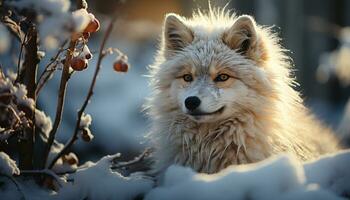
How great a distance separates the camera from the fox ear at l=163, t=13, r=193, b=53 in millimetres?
4691

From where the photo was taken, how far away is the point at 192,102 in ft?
13.5

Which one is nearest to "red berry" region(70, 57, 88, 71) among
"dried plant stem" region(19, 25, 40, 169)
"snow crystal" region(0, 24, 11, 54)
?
"dried plant stem" region(19, 25, 40, 169)

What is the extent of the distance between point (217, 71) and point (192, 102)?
0.41m

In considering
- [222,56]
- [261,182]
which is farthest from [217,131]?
[261,182]

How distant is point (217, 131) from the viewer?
4.34m

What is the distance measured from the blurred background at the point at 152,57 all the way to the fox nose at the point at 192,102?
806 centimetres

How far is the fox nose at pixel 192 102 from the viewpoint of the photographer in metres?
4.11

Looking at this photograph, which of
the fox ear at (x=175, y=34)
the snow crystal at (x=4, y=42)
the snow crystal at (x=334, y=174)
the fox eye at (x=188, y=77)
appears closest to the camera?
the snow crystal at (x=334, y=174)

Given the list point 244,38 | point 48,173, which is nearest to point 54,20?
point 48,173

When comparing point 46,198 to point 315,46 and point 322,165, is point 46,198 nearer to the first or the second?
point 322,165

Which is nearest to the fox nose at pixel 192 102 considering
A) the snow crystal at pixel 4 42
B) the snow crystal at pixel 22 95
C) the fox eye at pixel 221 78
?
the fox eye at pixel 221 78

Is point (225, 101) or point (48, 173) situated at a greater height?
point (225, 101)

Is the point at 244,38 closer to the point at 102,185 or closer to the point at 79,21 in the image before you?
the point at 102,185

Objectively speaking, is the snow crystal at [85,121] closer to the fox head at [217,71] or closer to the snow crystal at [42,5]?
the fox head at [217,71]
